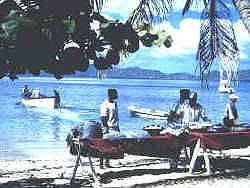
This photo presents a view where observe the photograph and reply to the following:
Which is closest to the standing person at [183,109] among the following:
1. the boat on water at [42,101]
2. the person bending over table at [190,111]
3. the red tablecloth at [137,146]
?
the person bending over table at [190,111]

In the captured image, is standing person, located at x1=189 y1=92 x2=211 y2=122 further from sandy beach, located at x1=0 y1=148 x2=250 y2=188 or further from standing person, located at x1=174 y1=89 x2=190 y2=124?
sandy beach, located at x1=0 y1=148 x2=250 y2=188

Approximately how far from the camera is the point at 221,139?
5.67 m

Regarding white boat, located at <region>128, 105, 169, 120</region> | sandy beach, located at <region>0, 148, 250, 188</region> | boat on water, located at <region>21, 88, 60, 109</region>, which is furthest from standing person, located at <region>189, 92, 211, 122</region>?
boat on water, located at <region>21, 88, 60, 109</region>

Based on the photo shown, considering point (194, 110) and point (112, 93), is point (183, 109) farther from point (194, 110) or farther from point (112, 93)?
point (112, 93)

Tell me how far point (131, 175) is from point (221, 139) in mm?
1627

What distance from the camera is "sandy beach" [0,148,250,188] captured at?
5.50 metres

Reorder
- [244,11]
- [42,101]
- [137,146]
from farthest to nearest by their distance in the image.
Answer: [42,101]
[244,11]
[137,146]

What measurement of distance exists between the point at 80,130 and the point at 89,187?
32.4 inches

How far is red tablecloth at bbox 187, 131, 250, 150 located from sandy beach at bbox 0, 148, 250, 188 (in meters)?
0.49

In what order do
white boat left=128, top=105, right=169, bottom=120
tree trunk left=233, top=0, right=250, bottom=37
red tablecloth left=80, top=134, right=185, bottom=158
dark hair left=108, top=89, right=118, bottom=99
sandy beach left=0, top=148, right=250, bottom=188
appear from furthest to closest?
white boat left=128, top=105, right=169, bottom=120
dark hair left=108, top=89, right=118, bottom=99
tree trunk left=233, top=0, right=250, bottom=37
sandy beach left=0, top=148, right=250, bottom=188
red tablecloth left=80, top=134, right=185, bottom=158

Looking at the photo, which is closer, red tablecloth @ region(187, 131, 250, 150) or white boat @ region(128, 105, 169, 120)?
red tablecloth @ region(187, 131, 250, 150)

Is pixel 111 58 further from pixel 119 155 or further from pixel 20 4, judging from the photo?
pixel 119 155

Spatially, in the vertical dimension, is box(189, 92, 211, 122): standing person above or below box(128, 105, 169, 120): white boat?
above

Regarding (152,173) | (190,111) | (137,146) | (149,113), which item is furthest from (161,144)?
(149,113)
